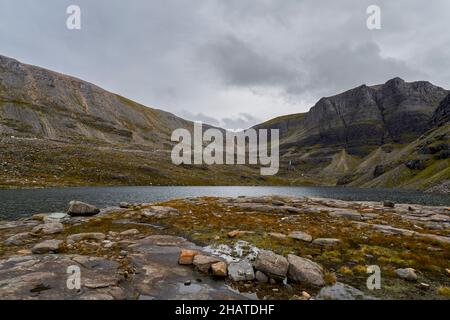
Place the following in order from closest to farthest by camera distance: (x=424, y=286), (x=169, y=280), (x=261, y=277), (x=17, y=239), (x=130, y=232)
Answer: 1. (x=424, y=286)
2. (x=169, y=280)
3. (x=261, y=277)
4. (x=17, y=239)
5. (x=130, y=232)

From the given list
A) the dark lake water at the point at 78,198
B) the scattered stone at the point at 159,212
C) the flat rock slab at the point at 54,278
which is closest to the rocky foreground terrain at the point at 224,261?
the flat rock slab at the point at 54,278

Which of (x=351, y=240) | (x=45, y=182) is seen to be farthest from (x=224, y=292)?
(x=45, y=182)

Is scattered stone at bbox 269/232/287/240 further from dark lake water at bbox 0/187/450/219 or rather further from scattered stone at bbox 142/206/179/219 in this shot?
dark lake water at bbox 0/187/450/219

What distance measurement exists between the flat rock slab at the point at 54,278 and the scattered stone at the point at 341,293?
33.3 ft

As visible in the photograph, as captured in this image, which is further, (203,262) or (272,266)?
(203,262)

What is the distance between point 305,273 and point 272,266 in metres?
1.98

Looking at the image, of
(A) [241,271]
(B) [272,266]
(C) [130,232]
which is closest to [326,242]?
(B) [272,266]

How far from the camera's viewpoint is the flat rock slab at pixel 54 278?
1292cm

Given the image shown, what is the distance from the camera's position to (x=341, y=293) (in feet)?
47.3

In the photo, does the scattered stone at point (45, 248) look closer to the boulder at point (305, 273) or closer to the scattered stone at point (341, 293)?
the boulder at point (305, 273)

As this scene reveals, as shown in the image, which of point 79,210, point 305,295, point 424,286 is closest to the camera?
point 305,295

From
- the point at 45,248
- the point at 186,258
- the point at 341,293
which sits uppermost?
the point at 45,248

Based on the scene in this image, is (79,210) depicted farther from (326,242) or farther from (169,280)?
(326,242)
